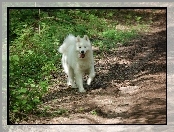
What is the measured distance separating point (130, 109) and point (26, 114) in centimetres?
134

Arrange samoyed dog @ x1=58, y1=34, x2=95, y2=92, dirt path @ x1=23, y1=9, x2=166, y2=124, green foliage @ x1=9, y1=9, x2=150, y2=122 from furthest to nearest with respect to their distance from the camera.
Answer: samoyed dog @ x1=58, y1=34, x2=95, y2=92 < green foliage @ x1=9, y1=9, x2=150, y2=122 < dirt path @ x1=23, y1=9, x2=166, y2=124

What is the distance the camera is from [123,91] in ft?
26.3

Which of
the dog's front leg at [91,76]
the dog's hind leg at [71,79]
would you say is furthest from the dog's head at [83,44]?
the dog's hind leg at [71,79]

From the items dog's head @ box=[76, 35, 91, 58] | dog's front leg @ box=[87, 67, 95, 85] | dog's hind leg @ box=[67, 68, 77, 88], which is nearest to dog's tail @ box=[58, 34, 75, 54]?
dog's head @ box=[76, 35, 91, 58]

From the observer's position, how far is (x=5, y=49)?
7785 mm

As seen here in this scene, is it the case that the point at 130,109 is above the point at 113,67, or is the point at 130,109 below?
below

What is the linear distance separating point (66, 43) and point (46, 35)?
293mm

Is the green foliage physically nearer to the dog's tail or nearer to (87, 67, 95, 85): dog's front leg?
the dog's tail

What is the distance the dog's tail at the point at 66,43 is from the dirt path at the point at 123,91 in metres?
0.34

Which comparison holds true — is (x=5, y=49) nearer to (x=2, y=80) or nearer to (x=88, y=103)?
(x=2, y=80)

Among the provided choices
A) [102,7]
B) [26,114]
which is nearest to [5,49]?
[26,114]

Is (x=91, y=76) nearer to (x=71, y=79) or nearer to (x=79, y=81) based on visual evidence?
(x=79, y=81)

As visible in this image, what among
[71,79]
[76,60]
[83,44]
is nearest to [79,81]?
[71,79]

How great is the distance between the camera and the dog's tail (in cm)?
815
